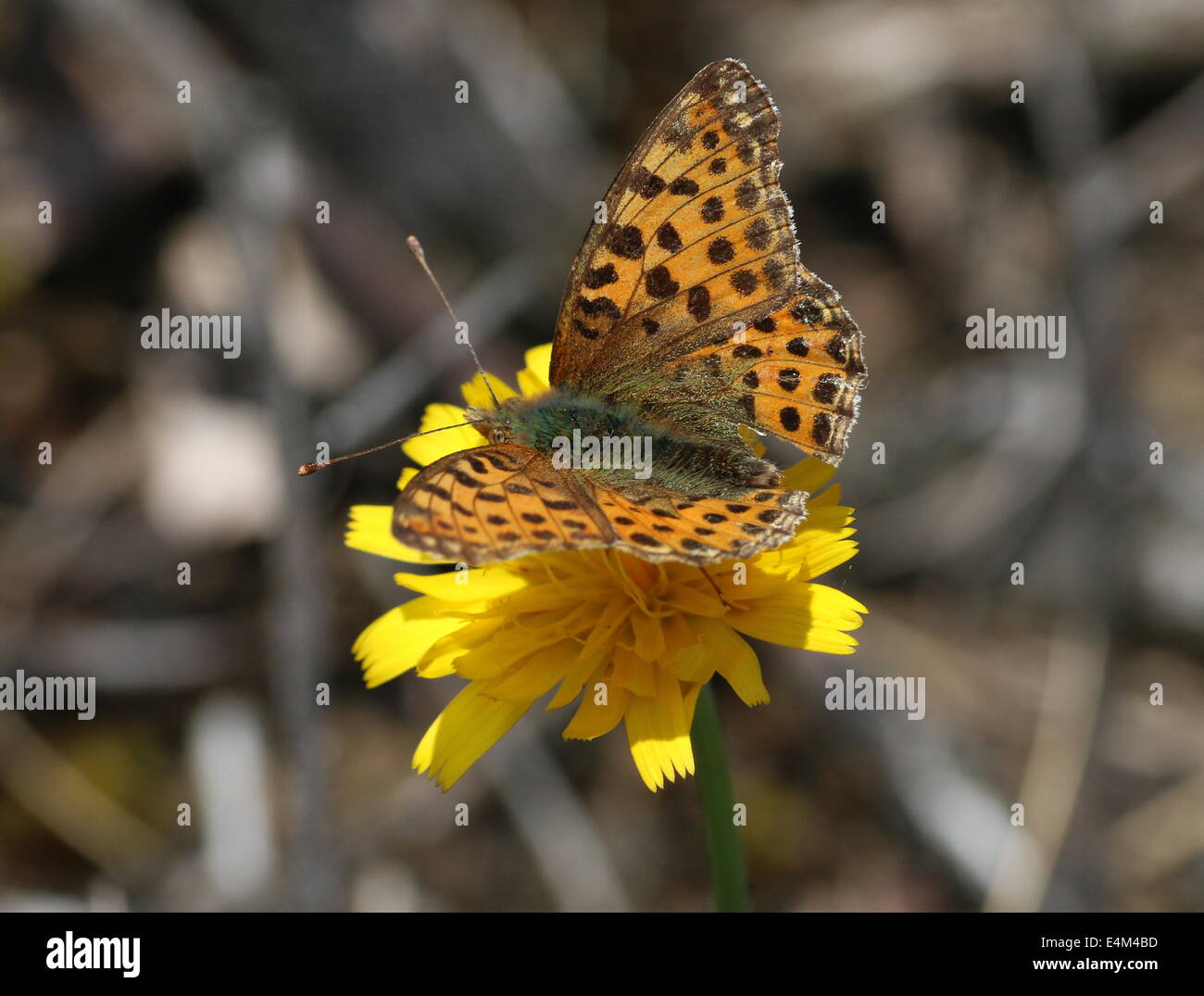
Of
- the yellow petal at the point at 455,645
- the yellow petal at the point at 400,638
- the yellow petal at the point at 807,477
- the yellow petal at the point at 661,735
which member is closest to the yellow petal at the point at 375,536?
the yellow petal at the point at 400,638

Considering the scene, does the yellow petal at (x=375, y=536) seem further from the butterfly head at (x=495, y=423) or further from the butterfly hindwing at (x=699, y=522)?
the butterfly hindwing at (x=699, y=522)

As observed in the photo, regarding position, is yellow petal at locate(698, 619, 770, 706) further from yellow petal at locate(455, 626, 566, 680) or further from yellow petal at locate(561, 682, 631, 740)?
yellow petal at locate(455, 626, 566, 680)

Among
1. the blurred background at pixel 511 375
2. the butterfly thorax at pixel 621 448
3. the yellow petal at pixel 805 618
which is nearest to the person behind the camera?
the yellow petal at pixel 805 618

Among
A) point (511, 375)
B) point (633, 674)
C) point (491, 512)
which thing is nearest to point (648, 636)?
point (633, 674)

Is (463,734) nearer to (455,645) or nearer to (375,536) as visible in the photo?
(455,645)

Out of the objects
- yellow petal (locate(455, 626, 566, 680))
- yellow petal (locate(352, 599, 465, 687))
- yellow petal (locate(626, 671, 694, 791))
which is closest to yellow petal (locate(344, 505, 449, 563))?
yellow petal (locate(352, 599, 465, 687))
